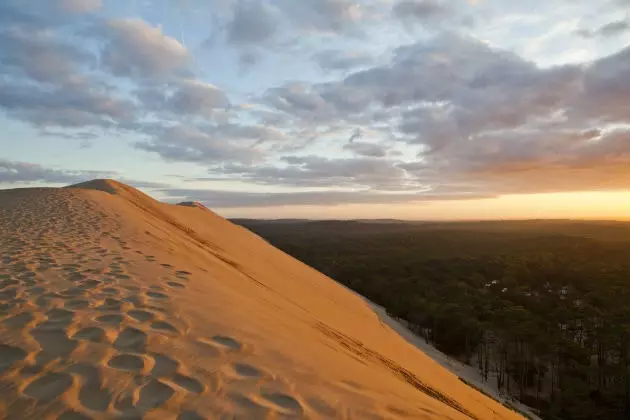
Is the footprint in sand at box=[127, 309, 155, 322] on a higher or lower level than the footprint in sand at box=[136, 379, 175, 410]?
higher

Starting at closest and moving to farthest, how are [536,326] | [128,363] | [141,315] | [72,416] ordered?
[72,416] < [128,363] < [141,315] < [536,326]

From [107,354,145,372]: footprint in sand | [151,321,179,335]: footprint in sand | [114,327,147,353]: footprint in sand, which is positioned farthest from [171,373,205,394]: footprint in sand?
[151,321,179,335]: footprint in sand

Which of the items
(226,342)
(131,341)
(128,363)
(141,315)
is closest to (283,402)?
(226,342)

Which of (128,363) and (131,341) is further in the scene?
(131,341)

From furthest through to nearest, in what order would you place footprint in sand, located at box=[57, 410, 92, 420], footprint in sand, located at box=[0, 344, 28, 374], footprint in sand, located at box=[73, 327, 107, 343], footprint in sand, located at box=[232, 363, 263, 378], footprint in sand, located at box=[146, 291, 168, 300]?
footprint in sand, located at box=[146, 291, 168, 300], footprint in sand, located at box=[73, 327, 107, 343], footprint in sand, located at box=[232, 363, 263, 378], footprint in sand, located at box=[0, 344, 28, 374], footprint in sand, located at box=[57, 410, 92, 420]

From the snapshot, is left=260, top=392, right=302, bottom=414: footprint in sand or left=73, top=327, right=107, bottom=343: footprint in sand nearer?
left=260, top=392, right=302, bottom=414: footprint in sand

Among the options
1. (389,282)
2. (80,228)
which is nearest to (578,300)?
(389,282)

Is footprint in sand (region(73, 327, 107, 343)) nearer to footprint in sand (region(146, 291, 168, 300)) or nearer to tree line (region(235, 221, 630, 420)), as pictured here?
footprint in sand (region(146, 291, 168, 300))

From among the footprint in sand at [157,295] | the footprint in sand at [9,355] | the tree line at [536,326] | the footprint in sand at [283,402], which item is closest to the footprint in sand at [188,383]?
the footprint in sand at [283,402]

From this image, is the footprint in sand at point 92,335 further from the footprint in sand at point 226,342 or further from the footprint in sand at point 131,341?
the footprint in sand at point 226,342

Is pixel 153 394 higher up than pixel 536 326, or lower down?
higher up

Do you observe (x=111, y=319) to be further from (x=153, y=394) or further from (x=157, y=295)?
(x=153, y=394)
